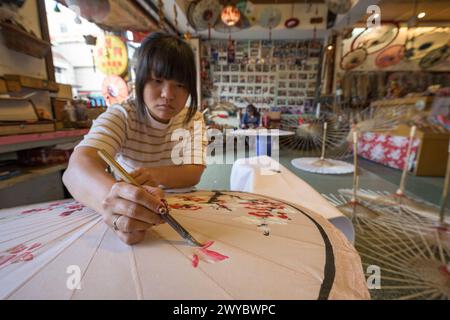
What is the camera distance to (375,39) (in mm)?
4219

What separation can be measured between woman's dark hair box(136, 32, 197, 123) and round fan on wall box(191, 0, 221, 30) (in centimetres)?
263

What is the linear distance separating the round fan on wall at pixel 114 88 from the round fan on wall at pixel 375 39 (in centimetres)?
437

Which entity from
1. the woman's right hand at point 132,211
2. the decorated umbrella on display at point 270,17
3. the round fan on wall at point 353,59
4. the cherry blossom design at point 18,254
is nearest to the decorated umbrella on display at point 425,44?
the round fan on wall at point 353,59

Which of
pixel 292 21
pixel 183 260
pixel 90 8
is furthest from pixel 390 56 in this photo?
pixel 183 260

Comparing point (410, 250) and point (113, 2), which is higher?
point (113, 2)

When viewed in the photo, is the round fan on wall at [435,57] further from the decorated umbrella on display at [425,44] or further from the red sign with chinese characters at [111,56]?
the red sign with chinese characters at [111,56]

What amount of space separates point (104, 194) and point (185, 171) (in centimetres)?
34

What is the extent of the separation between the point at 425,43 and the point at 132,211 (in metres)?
5.76

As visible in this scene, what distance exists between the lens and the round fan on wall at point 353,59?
4.29 metres

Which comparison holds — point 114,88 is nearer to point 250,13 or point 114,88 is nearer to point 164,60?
point 164,60

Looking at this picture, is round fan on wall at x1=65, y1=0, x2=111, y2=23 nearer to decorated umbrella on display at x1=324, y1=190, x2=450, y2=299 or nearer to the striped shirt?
the striped shirt
